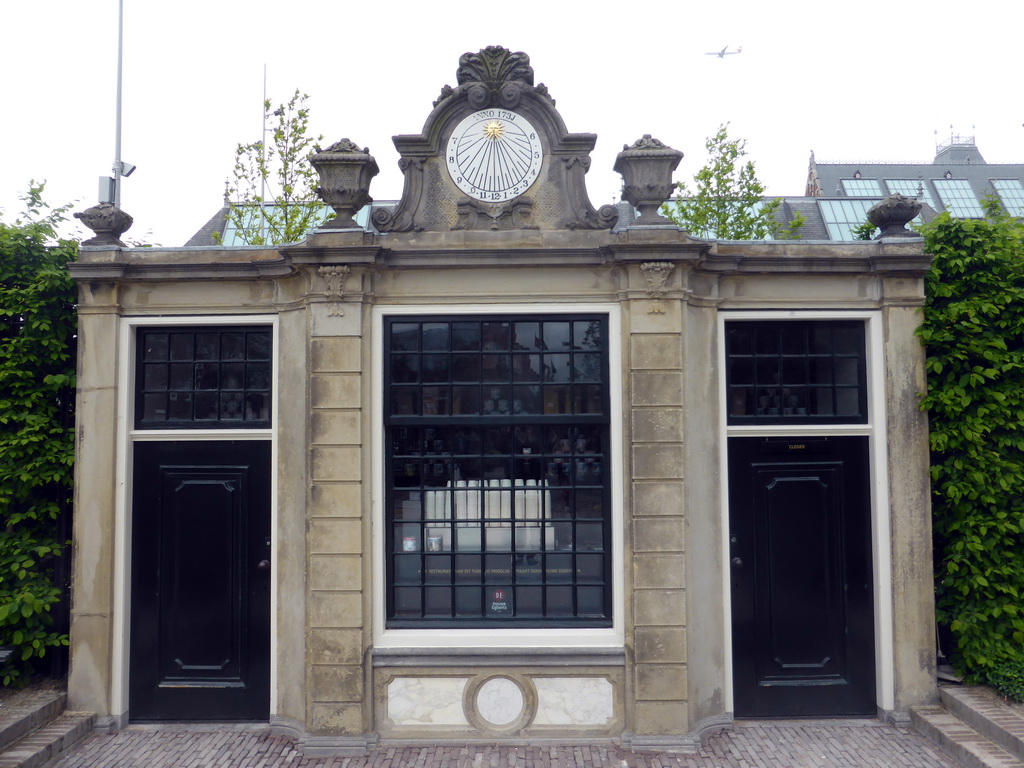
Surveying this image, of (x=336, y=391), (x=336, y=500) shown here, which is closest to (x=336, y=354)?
(x=336, y=391)

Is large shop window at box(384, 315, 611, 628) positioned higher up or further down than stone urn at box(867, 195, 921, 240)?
further down

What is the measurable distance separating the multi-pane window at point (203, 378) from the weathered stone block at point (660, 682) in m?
3.96

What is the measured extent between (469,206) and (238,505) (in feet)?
11.2

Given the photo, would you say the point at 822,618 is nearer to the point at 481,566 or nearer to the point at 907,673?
the point at 907,673

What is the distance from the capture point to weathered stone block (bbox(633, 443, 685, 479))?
6066mm

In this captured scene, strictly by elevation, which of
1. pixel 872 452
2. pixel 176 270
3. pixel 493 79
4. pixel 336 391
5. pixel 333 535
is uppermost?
pixel 493 79

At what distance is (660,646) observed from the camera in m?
5.98

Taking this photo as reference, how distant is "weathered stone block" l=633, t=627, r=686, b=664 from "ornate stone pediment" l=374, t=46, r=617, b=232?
3.50 m

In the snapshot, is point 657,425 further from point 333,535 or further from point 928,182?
point 928,182

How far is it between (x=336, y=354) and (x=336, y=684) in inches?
110

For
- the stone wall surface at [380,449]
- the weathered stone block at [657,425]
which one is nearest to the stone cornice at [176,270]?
the stone wall surface at [380,449]

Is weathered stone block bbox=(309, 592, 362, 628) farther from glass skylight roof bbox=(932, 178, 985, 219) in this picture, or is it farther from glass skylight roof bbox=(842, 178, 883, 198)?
glass skylight roof bbox=(842, 178, 883, 198)

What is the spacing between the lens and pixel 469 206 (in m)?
6.24

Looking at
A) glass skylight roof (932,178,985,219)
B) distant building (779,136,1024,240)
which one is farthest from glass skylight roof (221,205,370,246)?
glass skylight roof (932,178,985,219)
